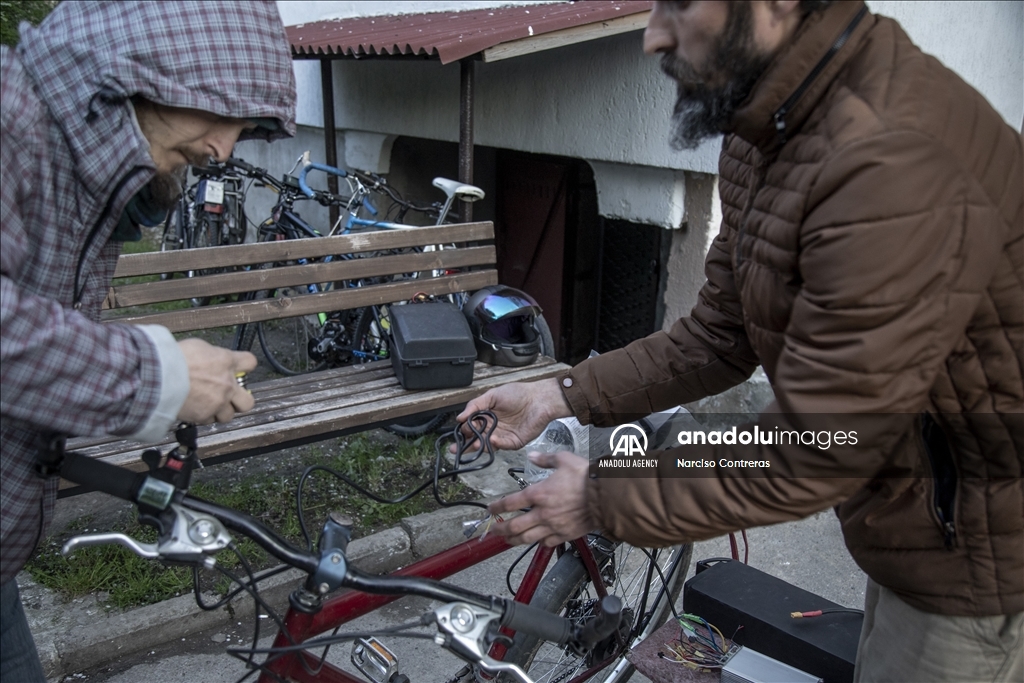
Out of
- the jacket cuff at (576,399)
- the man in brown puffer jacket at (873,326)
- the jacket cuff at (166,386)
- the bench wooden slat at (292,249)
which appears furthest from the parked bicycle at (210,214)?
the man in brown puffer jacket at (873,326)

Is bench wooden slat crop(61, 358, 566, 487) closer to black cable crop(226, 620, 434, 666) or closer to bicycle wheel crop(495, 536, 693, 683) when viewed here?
bicycle wheel crop(495, 536, 693, 683)

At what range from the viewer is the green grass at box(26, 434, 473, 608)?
3.13 meters

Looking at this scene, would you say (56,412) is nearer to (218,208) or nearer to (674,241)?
(674,241)

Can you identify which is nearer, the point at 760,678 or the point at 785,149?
the point at 785,149

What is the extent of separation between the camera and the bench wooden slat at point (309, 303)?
3.64 meters

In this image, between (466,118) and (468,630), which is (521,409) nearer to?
(468,630)

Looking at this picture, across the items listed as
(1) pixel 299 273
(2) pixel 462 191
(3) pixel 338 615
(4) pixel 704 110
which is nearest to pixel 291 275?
(1) pixel 299 273

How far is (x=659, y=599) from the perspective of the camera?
108 inches

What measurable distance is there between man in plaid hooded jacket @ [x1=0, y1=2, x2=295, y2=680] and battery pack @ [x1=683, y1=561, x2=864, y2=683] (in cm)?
171

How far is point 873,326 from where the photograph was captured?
3.89ft

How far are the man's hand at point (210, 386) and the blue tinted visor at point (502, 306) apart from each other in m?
2.69

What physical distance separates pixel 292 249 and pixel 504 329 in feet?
3.68

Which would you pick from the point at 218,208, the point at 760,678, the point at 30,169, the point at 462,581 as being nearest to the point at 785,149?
the point at 30,169

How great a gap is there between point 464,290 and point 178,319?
149cm
